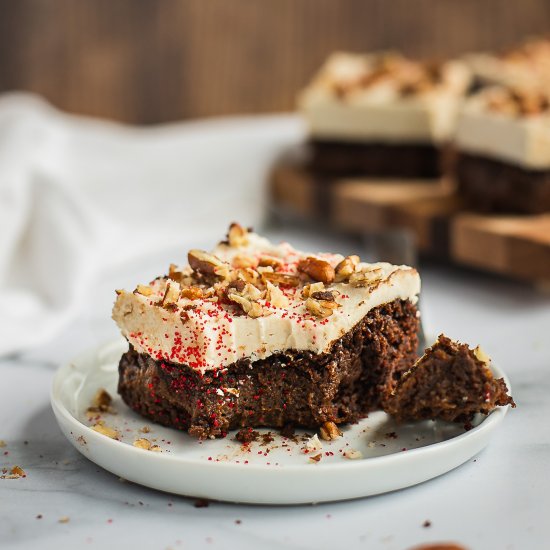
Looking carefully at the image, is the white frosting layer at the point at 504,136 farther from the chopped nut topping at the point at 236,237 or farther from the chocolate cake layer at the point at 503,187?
the chopped nut topping at the point at 236,237

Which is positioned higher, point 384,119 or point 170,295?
point 384,119

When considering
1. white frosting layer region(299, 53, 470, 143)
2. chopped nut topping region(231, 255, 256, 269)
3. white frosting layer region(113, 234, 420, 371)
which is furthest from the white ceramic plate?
white frosting layer region(299, 53, 470, 143)

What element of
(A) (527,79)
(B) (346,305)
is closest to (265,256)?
(B) (346,305)

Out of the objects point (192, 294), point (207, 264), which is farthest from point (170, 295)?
point (207, 264)

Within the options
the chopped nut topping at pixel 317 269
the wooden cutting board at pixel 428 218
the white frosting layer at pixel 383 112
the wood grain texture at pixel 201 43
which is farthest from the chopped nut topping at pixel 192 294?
the wood grain texture at pixel 201 43

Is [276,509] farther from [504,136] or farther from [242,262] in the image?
[504,136]

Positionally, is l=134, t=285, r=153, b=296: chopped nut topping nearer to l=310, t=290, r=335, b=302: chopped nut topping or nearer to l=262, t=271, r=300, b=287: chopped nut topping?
l=262, t=271, r=300, b=287: chopped nut topping

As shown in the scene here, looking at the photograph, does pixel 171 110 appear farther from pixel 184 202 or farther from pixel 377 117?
pixel 377 117
